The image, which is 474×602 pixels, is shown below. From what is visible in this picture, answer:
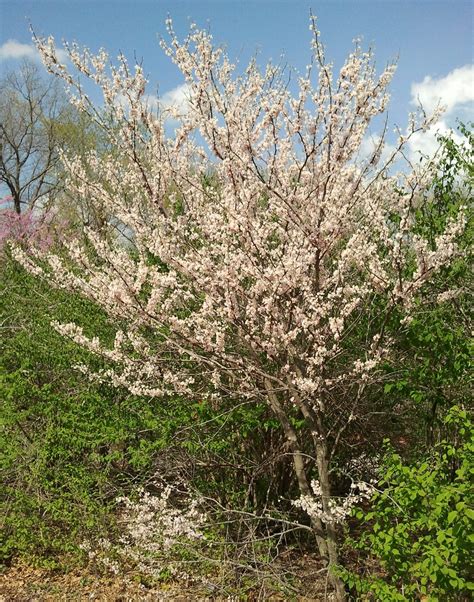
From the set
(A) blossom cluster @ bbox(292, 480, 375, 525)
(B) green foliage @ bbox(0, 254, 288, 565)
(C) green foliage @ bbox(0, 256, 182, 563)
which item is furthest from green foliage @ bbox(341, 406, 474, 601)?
(C) green foliage @ bbox(0, 256, 182, 563)

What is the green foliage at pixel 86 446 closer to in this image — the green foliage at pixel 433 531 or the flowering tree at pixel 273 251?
the flowering tree at pixel 273 251

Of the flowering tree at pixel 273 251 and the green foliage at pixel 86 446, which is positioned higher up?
the flowering tree at pixel 273 251

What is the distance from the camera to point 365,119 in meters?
4.49

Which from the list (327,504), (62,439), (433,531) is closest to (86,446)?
(62,439)

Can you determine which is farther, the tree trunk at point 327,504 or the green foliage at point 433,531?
the tree trunk at point 327,504

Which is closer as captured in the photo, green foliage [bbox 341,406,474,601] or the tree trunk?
green foliage [bbox 341,406,474,601]

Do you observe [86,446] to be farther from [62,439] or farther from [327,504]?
[327,504]

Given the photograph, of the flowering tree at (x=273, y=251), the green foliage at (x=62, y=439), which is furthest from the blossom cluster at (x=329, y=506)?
the green foliage at (x=62, y=439)

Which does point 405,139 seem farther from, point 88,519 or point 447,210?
point 88,519

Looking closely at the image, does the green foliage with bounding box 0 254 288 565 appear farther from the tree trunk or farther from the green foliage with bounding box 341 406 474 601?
the green foliage with bounding box 341 406 474 601

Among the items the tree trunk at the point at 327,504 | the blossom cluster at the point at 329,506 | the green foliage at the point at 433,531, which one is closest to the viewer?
the green foliage at the point at 433,531

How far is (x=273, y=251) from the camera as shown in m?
4.39

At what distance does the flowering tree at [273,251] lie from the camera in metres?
4.23

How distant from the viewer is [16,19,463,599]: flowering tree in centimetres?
423
